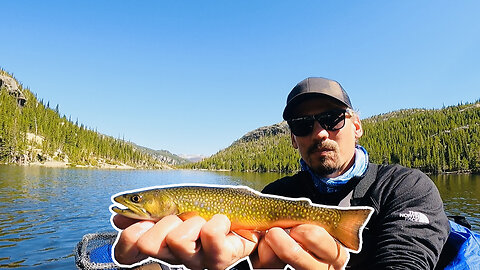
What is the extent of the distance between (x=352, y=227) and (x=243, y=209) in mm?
725

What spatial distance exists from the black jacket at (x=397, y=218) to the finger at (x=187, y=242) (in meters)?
1.28

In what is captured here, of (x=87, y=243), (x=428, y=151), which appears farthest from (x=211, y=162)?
(x=87, y=243)

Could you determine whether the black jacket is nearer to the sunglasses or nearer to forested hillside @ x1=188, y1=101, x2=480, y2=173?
the sunglasses

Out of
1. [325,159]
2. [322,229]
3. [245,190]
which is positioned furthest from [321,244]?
[325,159]

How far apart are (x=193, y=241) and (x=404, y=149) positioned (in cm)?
11564

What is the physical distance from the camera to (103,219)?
16.9 meters

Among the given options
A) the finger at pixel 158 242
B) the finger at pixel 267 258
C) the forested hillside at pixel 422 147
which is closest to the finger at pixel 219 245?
the finger at pixel 267 258

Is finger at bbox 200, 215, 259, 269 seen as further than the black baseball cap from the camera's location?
No

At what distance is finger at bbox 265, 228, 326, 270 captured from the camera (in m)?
1.59

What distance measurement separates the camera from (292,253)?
5.21 feet

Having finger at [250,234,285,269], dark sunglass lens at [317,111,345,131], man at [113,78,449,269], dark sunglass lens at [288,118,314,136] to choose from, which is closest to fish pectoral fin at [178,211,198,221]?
man at [113,78,449,269]

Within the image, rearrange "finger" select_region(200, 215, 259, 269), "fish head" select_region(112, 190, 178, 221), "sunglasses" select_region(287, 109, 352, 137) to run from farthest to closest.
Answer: "sunglasses" select_region(287, 109, 352, 137) < "fish head" select_region(112, 190, 178, 221) < "finger" select_region(200, 215, 259, 269)

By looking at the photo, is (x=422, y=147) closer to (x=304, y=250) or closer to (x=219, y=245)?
(x=304, y=250)

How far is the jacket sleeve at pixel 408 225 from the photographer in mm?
1933
